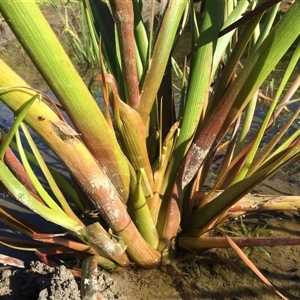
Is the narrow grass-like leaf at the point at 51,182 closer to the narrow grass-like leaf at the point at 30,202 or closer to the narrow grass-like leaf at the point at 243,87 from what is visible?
the narrow grass-like leaf at the point at 30,202

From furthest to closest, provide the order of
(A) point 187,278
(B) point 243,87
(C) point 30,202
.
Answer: (A) point 187,278 < (B) point 243,87 < (C) point 30,202

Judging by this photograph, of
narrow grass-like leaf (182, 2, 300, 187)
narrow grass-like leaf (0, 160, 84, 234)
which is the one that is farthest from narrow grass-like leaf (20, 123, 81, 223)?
narrow grass-like leaf (182, 2, 300, 187)

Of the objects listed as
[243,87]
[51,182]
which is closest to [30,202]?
[51,182]

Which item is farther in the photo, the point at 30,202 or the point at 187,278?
the point at 187,278

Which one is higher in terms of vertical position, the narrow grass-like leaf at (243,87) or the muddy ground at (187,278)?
the narrow grass-like leaf at (243,87)

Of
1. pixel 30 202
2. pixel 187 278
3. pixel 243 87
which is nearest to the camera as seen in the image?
pixel 30 202

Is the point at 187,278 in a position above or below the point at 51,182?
below

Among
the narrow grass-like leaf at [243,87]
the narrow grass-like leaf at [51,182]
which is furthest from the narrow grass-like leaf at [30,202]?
the narrow grass-like leaf at [243,87]

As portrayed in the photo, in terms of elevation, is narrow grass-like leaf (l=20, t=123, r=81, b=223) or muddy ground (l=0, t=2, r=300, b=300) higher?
narrow grass-like leaf (l=20, t=123, r=81, b=223)

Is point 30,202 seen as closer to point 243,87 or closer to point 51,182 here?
point 51,182

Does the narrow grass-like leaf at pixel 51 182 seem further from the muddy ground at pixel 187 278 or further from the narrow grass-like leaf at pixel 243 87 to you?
the narrow grass-like leaf at pixel 243 87

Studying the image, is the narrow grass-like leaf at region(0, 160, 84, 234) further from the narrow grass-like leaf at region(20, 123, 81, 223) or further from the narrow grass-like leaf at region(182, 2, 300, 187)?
the narrow grass-like leaf at region(182, 2, 300, 187)

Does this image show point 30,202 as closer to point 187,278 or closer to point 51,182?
point 51,182

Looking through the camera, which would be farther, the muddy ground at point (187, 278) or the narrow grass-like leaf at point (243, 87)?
the muddy ground at point (187, 278)
